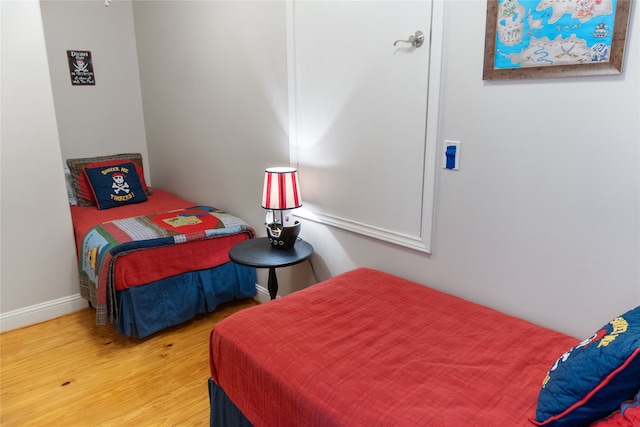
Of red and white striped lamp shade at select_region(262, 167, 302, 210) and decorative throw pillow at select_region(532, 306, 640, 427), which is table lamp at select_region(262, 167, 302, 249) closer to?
red and white striped lamp shade at select_region(262, 167, 302, 210)

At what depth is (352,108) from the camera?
2107 mm

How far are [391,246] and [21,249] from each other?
2.40 metres

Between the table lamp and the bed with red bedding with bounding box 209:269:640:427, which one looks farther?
the table lamp

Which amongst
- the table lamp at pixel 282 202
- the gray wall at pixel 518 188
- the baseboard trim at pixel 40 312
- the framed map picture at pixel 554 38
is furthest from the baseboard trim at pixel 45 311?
the framed map picture at pixel 554 38

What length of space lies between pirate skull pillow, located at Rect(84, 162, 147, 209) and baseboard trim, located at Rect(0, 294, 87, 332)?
2.43ft

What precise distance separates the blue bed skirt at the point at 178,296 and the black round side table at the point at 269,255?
1.58 ft

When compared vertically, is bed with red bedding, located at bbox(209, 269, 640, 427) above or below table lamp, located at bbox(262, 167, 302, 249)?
below

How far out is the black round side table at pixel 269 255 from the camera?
85.8 inches

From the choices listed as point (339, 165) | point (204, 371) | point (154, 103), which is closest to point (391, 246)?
point (339, 165)

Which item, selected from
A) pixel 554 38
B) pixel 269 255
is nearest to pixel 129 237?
pixel 269 255

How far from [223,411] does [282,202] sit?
1.06 meters

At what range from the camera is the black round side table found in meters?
2.18

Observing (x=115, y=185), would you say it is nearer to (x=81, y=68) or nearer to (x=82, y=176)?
(x=82, y=176)

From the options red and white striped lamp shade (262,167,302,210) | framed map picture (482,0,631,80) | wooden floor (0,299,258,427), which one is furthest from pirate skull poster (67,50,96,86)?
framed map picture (482,0,631,80)
